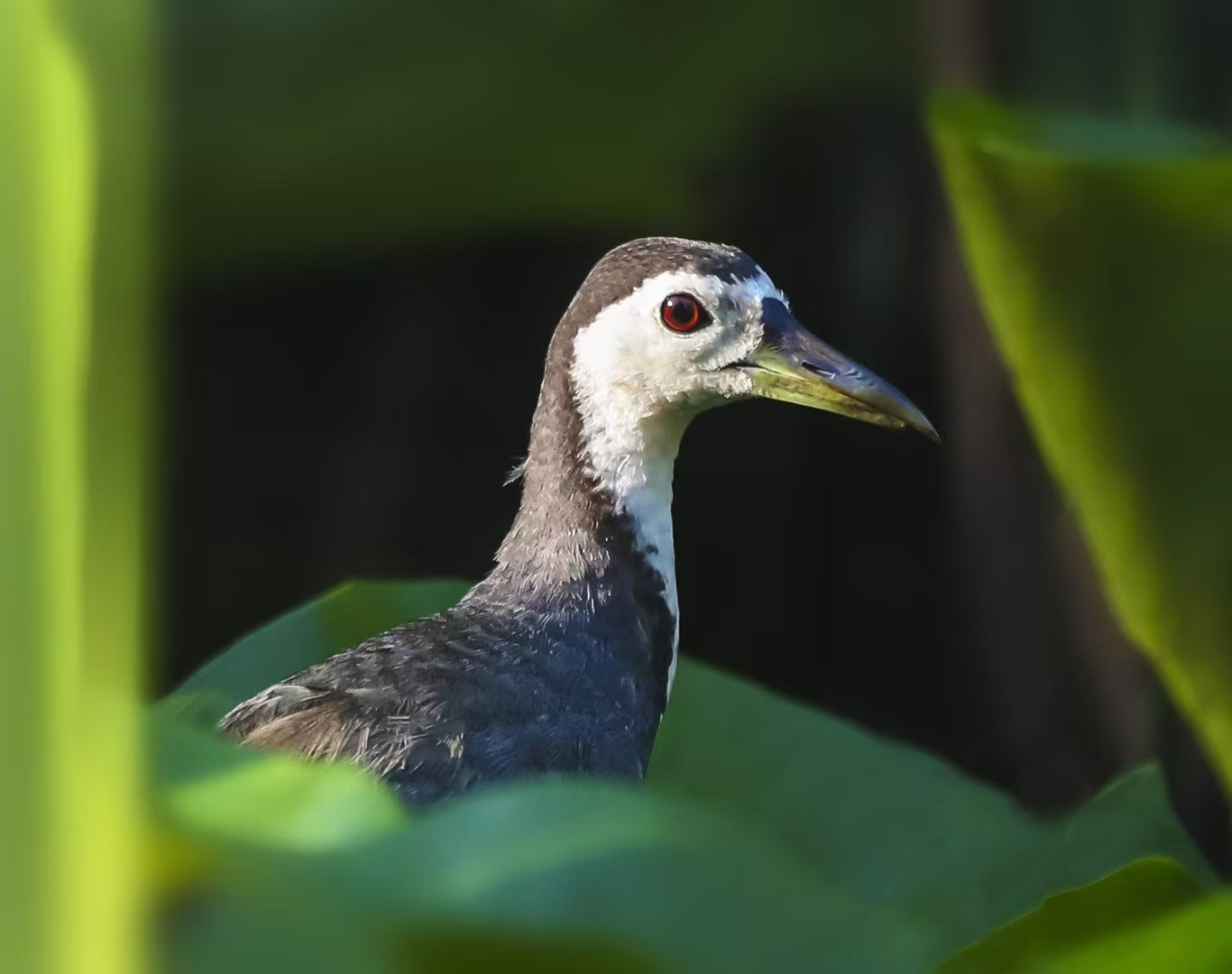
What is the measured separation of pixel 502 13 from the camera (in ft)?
3.61

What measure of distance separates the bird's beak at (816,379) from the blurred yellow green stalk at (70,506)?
503 millimetres

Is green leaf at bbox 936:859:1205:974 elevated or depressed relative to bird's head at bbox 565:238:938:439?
depressed

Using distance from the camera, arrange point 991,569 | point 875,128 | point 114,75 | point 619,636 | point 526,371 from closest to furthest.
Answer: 1. point 114,75
2. point 619,636
3. point 991,569
4. point 875,128
5. point 526,371

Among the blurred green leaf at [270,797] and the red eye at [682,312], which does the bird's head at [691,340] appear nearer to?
the red eye at [682,312]

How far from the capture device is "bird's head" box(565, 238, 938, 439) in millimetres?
739

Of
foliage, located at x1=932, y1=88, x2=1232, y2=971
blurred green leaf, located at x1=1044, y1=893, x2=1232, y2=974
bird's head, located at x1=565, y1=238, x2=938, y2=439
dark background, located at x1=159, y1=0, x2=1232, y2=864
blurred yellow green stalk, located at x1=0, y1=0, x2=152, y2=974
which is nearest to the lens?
blurred yellow green stalk, located at x1=0, y1=0, x2=152, y2=974

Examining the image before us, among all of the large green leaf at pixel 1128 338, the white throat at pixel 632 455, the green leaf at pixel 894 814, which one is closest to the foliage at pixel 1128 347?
the large green leaf at pixel 1128 338

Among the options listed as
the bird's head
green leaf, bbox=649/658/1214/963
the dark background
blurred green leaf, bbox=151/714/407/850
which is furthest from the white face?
blurred green leaf, bbox=151/714/407/850

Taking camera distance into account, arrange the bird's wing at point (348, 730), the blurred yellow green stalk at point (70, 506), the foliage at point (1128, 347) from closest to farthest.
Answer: the blurred yellow green stalk at point (70, 506)
the foliage at point (1128, 347)
the bird's wing at point (348, 730)

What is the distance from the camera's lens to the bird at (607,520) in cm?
68

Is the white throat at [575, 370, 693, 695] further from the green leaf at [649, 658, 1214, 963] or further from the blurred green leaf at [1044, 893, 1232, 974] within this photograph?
the blurred green leaf at [1044, 893, 1232, 974]

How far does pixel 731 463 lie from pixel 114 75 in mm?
1268

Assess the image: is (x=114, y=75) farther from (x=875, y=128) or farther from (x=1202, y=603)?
(x=875, y=128)

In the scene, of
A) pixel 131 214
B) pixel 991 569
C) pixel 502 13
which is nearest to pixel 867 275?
pixel 991 569
